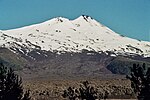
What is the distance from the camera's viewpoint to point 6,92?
43500 millimetres

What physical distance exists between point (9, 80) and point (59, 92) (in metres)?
63.6

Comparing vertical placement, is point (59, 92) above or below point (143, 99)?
above

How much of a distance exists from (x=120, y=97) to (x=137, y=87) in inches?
2795

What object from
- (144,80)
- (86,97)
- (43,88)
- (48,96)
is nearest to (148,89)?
(144,80)

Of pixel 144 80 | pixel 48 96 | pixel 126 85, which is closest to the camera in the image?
pixel 144 80

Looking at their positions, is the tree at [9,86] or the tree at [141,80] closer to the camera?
the tree at [141,80]

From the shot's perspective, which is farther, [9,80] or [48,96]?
[48,96]

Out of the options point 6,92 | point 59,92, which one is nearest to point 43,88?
point 59,92

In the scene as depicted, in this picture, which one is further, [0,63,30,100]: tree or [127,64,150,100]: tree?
[0,63,30,100]: tree

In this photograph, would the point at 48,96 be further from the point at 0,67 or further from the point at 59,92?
the point at 0,67

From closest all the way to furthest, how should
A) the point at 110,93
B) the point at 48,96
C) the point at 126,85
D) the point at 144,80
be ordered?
the point at 144,80
the point at 48,96
the point at 110,93
the point at 126,85

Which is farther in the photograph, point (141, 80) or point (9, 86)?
point (9, 86)

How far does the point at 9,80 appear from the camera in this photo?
1702 inches

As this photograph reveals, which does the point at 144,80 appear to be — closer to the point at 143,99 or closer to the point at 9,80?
the point at 143,99
